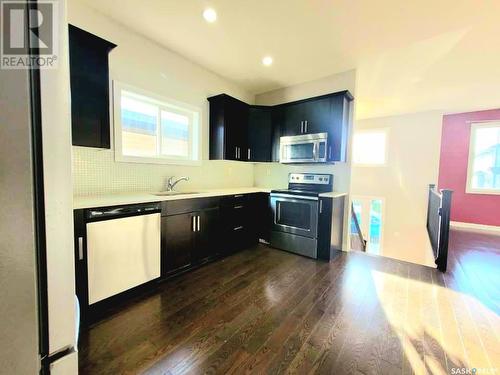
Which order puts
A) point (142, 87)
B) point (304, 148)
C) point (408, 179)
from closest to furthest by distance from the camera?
point (142, 87) < point (304, 148) < point (408, 179)

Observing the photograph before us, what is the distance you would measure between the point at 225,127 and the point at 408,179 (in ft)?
16.6

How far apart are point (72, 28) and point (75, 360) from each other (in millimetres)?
2397

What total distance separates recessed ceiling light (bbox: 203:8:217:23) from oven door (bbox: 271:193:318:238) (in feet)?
7.61

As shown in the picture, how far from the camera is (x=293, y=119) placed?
3.61 metres

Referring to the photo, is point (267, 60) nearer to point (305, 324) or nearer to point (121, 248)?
point (121, 248)

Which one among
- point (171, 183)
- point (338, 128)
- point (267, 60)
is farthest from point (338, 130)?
point (171, 183)

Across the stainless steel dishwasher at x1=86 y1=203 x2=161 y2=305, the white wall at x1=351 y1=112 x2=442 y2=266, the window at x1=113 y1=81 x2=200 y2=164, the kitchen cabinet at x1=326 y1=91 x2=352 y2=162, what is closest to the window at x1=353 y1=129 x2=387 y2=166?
the white wall at x1=351 y1=112 x2=442 y2=266

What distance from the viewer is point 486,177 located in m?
5.00

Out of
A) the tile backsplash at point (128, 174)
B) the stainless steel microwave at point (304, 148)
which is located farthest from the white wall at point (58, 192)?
the stainless steel microwave at point (304, 148)

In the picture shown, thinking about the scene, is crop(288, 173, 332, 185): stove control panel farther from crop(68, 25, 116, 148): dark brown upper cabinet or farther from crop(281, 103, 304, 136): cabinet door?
crop(68, 25, 116, 148): dark brown upper cabinet

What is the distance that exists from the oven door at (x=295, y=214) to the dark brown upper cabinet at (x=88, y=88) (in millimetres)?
2339

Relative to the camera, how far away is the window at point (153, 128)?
2493 mm

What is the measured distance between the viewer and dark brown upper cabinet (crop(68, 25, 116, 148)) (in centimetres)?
185

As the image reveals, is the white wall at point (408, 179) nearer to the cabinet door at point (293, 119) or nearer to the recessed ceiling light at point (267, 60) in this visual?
the cabinet door at point (293, 119)
